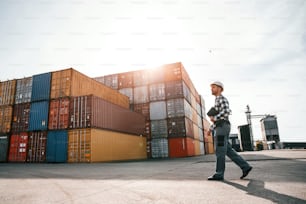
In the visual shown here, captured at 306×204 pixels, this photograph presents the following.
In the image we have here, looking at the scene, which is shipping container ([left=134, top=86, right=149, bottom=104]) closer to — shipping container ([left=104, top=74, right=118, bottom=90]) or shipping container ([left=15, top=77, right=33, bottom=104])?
shipping container ([left=104, top=74, right=118, bottom=90])

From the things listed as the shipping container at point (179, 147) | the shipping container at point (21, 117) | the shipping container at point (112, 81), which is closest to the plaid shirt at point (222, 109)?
the shipping container at point (21, 117)

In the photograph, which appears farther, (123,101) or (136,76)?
(136,76)

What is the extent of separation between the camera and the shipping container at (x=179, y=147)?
67.1ft

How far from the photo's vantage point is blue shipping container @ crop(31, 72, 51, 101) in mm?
16172

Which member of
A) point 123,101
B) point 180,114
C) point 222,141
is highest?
point 123,101

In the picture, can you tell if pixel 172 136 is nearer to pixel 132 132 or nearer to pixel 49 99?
pixel 132 132

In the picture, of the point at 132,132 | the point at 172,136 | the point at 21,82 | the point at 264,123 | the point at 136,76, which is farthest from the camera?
the point at 264,123

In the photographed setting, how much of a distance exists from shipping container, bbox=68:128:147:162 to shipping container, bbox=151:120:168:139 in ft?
19.5

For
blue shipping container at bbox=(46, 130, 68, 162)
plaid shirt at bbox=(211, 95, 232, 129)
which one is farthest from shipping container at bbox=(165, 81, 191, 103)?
plaid shirt at bbox=(211, 95, 232, 129)

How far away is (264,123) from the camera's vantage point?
57125mm

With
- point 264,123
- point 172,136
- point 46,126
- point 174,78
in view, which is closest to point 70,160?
point 46,126

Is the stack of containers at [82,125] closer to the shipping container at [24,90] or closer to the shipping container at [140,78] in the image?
the shipping container at [24,90]

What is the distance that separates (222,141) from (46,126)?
48.4 ft

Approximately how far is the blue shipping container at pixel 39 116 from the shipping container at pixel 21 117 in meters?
0.51
